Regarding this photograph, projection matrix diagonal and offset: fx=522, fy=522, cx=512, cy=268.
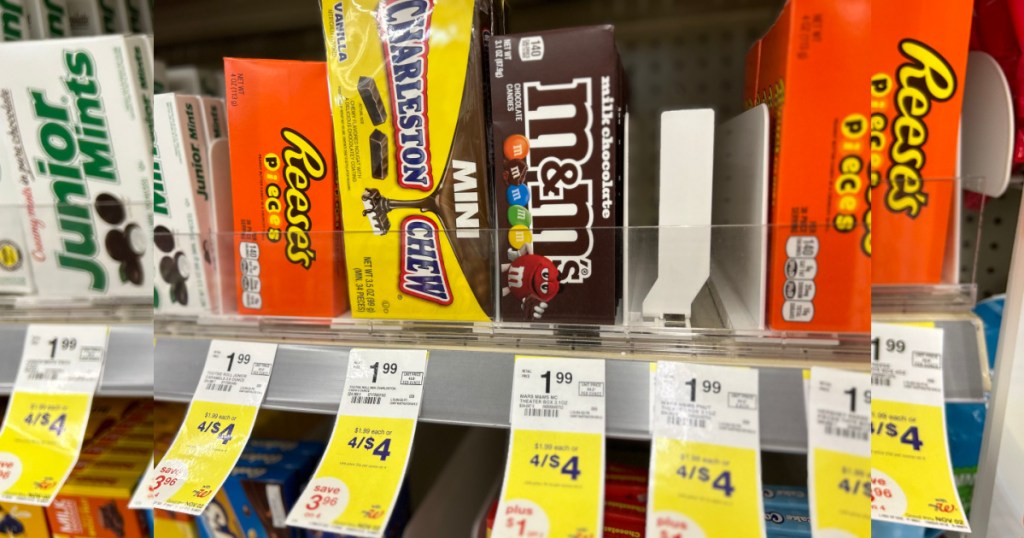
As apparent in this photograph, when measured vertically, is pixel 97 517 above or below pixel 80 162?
below

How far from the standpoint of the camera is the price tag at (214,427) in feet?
1.80

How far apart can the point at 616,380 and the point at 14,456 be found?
0.72 meters

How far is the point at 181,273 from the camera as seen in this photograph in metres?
0.71

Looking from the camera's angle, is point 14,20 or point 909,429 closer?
point 909,429

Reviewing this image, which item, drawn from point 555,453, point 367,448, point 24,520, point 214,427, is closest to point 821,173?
point 555,453

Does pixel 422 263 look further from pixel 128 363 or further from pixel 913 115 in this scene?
pixel 913 115

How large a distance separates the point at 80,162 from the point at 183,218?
0.47 feet

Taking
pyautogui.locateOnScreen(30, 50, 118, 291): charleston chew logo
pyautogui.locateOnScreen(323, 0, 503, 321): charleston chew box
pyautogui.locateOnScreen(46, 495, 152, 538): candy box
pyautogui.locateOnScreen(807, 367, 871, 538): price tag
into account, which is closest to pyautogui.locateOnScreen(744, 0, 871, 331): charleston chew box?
pyautogui.locateOnScreen(807, 367, 871, 538): price tag

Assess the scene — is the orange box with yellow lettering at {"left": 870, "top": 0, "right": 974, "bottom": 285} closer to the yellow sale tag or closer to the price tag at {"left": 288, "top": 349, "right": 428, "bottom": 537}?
the yellow sale tag

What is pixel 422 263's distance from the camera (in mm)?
629

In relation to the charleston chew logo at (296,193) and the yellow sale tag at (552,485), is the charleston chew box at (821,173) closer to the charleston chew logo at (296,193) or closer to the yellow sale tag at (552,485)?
the yellow sale tag at (552,485)

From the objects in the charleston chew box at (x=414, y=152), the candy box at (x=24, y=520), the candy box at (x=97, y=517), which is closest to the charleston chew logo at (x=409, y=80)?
the charleston chew box at (x=414, y=152)

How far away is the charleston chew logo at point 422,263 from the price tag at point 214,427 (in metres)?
0.18

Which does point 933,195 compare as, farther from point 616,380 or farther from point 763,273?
point 616,380
